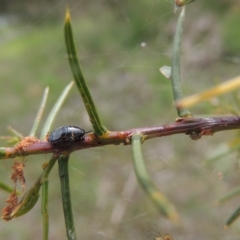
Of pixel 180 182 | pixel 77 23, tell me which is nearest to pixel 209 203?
pixel 180 182

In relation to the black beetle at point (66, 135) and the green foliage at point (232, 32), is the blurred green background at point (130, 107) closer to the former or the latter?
the green foliage at point (232, 32)

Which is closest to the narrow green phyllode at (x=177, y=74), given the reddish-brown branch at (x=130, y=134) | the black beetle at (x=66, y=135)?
the reddish-brown branch at (x=130, y=134)

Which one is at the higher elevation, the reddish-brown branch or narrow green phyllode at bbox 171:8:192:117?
narrow green phyllode at bbox 171:8:192:117

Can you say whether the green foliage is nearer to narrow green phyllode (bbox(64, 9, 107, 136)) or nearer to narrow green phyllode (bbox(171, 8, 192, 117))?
narrow green phyllode (bbox(171, 8, 192, 117))

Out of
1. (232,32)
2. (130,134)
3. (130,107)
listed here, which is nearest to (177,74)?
(130,134)

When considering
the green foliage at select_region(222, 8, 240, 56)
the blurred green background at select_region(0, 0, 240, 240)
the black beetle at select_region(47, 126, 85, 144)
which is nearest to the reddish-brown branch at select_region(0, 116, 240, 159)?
the black beetle at select_region(47, 126, 85, 144)

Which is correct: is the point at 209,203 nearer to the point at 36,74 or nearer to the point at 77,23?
the point at 36,74
